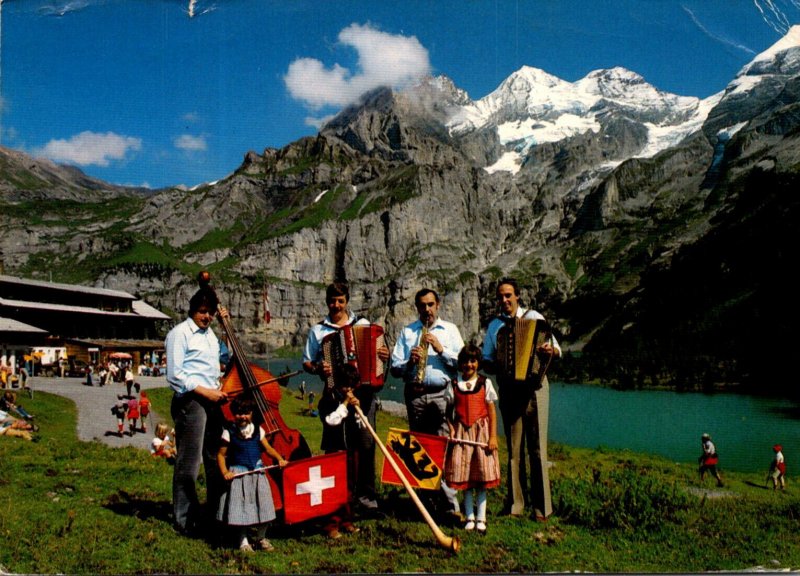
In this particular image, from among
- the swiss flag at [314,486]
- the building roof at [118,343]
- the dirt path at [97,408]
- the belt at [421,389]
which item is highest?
the building roof at [118,343]

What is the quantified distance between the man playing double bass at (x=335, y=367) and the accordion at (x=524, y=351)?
1551 mm

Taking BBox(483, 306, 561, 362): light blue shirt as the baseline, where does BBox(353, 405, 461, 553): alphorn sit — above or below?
below

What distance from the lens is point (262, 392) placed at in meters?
6.84

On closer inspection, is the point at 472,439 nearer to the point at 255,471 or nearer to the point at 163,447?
the point at 255,471

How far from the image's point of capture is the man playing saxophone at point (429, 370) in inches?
296

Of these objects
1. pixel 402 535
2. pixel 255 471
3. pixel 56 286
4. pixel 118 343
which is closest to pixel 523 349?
pixel 402 535

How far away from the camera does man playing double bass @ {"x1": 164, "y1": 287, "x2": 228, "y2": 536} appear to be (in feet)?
21.8

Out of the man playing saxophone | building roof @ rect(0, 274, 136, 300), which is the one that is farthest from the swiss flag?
building roof @ rect(0, 274, 136, 300)

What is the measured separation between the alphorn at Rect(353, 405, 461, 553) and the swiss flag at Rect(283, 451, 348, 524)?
1.44ft

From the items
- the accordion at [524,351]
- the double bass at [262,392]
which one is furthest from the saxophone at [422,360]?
the double bass at [262,392]

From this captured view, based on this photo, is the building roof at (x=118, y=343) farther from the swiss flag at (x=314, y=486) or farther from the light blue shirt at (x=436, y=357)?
the swiss flag at (x=314, y=486)

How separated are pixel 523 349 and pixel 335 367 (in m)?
2.36

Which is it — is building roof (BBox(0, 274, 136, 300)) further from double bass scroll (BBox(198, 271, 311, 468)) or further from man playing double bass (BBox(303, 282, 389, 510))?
man playing double bass (BBox(303, 282, 389, 510))

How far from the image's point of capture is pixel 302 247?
173375 mm
